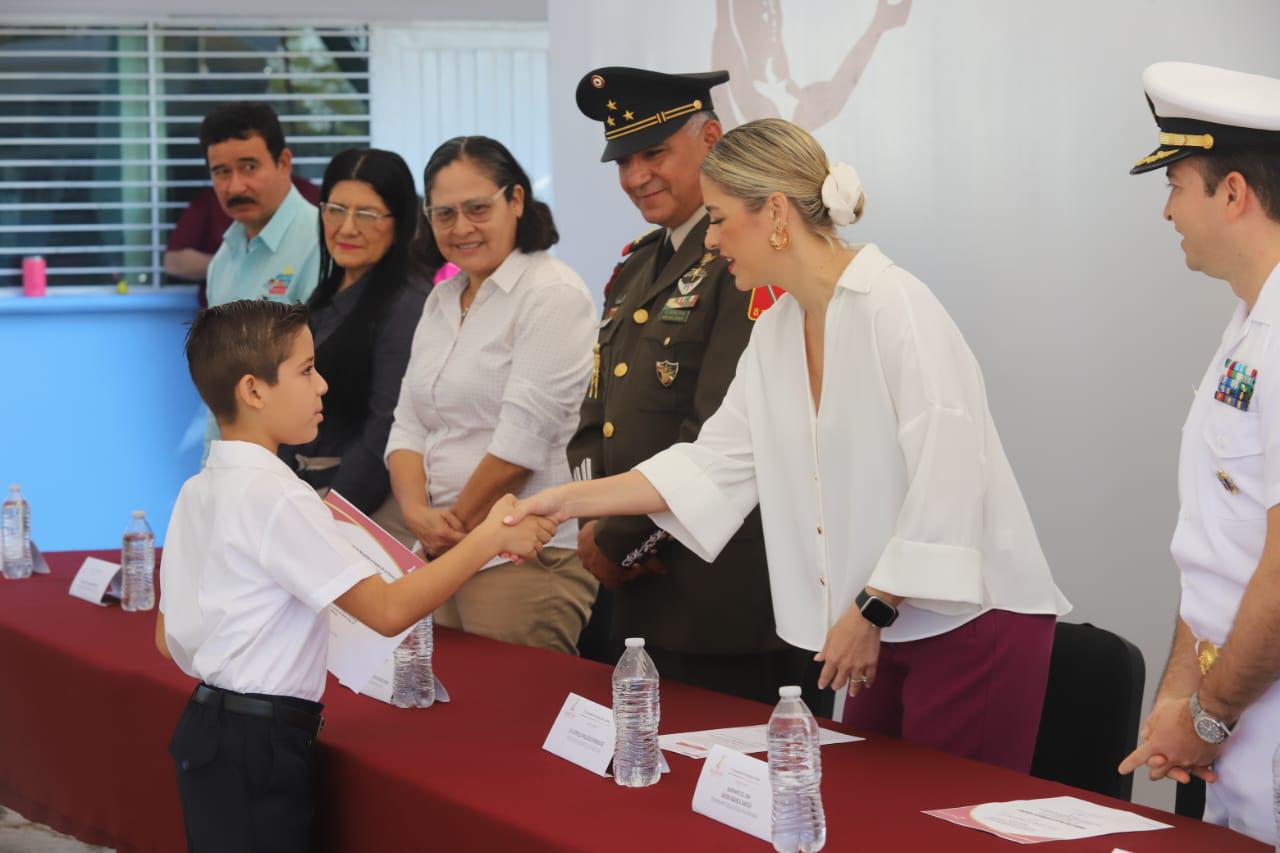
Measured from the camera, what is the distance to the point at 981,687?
6.94 ft

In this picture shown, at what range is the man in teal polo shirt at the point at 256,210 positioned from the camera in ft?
13.4

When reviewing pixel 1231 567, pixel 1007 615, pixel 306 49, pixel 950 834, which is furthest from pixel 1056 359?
pixel 306 49

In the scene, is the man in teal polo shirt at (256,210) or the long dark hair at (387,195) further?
the man in teal polo shirt at (256,210)

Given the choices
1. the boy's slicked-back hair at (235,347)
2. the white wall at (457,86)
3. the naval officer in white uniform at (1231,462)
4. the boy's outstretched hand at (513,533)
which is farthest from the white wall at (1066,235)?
the white wall at (457,86)

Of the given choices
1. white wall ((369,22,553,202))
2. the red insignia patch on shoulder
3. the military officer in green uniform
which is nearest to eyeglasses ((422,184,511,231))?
the military officer in green uniform

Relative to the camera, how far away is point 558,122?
5043 mm

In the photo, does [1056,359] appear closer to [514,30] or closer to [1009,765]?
[1009,765]

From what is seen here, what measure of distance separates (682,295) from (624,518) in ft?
1.46

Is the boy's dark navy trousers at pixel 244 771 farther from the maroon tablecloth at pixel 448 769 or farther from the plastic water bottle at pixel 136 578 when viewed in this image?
the plastic water bottle at pixel 136 578

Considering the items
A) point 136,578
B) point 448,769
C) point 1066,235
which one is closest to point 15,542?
point 136,578

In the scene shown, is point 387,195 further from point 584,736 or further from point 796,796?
point 796,796

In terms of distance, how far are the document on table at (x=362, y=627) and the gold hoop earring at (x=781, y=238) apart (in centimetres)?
78

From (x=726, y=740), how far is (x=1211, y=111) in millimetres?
1069

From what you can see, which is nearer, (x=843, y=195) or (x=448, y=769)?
(x=448, y=769)
